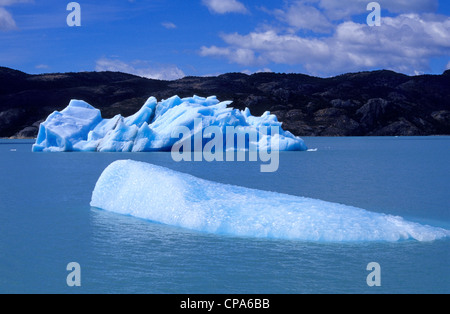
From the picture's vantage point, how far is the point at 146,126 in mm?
38406

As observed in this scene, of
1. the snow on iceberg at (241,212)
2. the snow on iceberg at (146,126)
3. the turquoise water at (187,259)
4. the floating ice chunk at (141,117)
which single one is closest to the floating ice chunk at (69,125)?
the snow on iceberg at (146,126)

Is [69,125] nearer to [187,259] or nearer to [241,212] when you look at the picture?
[241,212]

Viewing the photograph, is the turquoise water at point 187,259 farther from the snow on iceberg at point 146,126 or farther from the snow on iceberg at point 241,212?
the snow on iceberg at point 146,126

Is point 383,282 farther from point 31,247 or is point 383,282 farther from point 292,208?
point 31,247

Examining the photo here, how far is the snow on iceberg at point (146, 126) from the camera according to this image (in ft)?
125

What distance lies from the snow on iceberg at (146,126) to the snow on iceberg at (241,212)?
25.2 metres

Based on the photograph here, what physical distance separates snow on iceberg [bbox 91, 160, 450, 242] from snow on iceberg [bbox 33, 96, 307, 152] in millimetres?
25184

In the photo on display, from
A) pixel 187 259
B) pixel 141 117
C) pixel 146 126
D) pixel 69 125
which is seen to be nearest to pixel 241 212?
pixel 187 259

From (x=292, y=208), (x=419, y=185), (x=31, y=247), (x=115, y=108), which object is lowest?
(x=31, y=247)

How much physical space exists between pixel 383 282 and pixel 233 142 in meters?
33.7

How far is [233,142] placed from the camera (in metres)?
40.7

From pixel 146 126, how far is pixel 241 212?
2921cm

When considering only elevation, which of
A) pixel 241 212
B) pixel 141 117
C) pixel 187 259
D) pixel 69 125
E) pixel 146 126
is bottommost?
pixel 187 259
